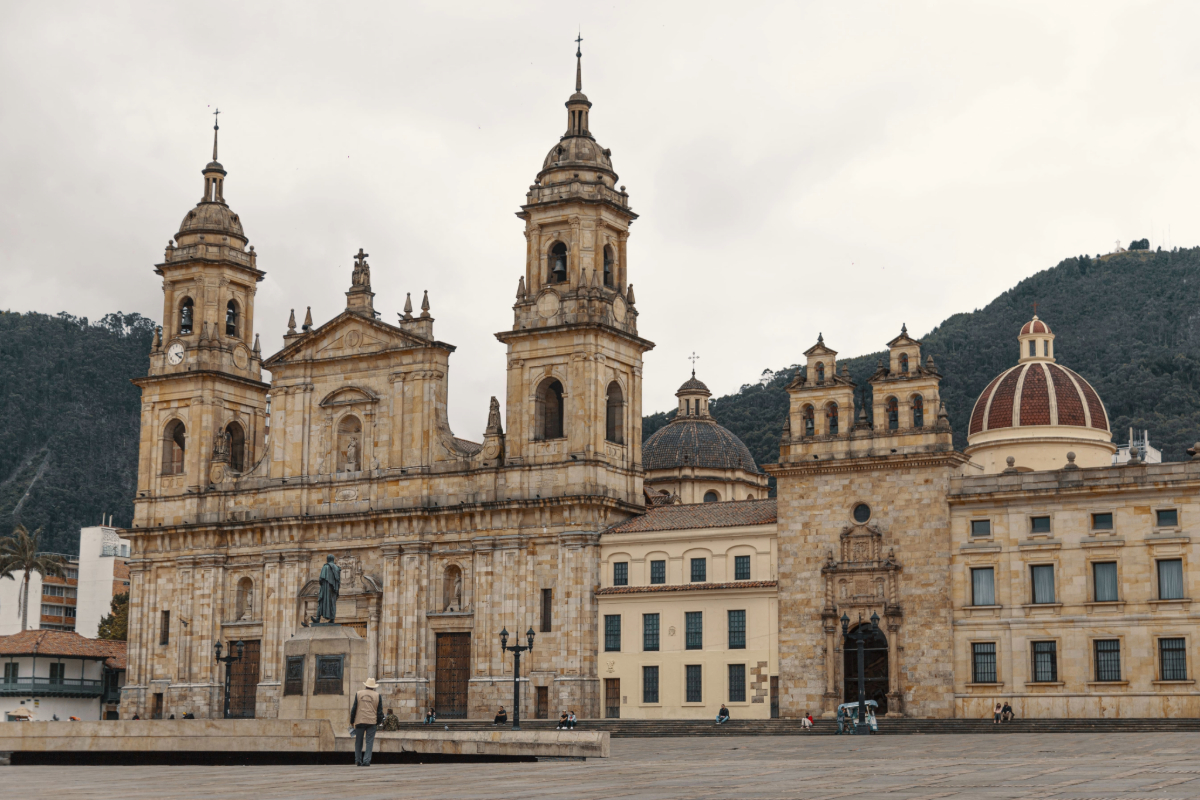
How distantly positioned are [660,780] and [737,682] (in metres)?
39.3

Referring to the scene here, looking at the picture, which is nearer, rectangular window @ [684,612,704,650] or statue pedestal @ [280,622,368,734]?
statue pedestal @ [280,622,368,734]

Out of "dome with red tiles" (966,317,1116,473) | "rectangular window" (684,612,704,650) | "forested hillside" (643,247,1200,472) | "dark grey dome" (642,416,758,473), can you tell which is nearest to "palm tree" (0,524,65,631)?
"dark grey dome" (642,416,758,473)

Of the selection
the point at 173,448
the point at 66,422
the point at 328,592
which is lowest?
the point at 328,592

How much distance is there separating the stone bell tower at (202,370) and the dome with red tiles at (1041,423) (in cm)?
3468

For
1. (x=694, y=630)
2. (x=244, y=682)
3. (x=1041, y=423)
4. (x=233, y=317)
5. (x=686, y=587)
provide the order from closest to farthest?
(x=686, y=587)
(x=694, y=630)
(x=1041, y=423)
(x=244, y=682)
(x=233, y=317)

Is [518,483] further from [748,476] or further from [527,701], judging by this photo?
[748,476]

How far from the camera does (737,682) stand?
2391 inches

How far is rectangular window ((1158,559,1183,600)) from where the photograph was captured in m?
53.8

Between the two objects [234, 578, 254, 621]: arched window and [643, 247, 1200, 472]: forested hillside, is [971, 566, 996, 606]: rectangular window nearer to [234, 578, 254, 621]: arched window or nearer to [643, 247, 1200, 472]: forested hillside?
[234, 578, 254, 621]: arched window

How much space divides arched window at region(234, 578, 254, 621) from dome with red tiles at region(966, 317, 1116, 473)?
106 ft

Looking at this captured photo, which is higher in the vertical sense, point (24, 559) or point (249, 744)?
point (24, 559)

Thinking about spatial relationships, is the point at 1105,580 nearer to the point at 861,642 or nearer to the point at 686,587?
the point at 861,642

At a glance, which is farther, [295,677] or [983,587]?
[983,587]

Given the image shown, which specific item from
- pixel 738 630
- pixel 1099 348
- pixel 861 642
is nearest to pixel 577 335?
pixel 738 630
